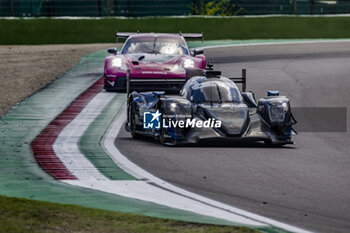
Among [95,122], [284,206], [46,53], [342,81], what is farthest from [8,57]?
[284,206]

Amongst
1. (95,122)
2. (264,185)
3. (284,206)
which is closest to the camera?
(284,206)

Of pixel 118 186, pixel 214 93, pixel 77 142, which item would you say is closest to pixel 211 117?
pixel 214 93

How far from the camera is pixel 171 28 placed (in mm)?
36000

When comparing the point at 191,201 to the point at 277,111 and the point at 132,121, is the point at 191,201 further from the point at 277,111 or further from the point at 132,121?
the point at 132,121

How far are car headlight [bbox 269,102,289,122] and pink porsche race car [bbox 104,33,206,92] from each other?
5.70 m

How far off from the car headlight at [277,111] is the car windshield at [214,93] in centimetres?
73

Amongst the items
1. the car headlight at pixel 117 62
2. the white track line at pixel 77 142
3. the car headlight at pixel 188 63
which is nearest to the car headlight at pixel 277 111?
the white track line at pixel 77 142

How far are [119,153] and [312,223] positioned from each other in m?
5.28

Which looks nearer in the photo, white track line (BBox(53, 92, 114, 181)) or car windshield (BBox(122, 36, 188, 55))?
white track line (BBox(53, 92, 114, 181))

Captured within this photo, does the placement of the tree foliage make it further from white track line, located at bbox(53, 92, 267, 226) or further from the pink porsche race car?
white track line, located at bbox(53, 92, 267, 226)

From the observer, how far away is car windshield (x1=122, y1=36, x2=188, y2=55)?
22547 millimetres

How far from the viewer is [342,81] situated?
2486 centimetres

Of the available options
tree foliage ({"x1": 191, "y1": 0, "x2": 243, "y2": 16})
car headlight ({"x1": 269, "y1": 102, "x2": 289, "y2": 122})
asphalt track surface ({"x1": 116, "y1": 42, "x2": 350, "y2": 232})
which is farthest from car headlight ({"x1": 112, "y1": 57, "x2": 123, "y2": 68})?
tree foliage ({"x1": 191, "y1": 0, "x2": 243, "y2": 16})

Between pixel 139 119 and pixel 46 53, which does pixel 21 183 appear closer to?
pixel 139 119
